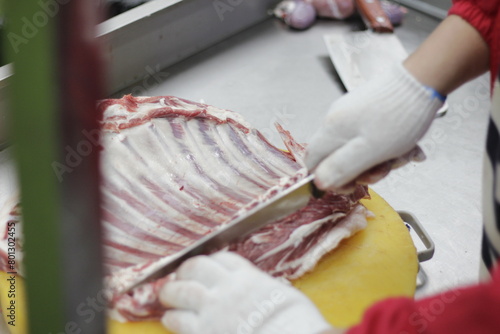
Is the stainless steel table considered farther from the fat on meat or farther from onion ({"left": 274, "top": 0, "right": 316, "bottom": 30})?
the fat on meat

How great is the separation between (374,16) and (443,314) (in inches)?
89.9

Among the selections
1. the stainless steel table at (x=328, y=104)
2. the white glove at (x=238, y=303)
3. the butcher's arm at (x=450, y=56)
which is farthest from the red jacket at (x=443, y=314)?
the stainless steel table at (x=328, y=104)

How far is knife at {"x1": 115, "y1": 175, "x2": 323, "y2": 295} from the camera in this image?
4.85ft

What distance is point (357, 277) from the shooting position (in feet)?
5.41

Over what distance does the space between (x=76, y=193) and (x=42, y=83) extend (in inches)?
5.0

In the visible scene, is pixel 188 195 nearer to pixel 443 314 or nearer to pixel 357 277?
pixel 357 277

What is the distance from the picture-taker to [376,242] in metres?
1.76

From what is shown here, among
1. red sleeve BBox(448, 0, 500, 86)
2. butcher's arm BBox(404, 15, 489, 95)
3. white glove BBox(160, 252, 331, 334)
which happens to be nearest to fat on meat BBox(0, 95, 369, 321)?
white glove BBox(160, 252, 331, 334)

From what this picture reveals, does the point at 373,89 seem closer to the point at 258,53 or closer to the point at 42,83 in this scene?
the point at 42,83

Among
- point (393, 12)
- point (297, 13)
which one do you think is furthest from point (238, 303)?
point (393, 12)

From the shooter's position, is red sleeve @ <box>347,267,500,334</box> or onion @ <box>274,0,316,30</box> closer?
red sleeve @ <box>347,267,500,334</box>

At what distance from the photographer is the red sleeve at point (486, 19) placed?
1416 mm

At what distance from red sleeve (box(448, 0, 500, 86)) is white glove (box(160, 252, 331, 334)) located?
2.37 ft

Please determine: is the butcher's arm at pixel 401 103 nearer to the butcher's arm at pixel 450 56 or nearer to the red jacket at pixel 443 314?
the butcher's arm at pixel 450 56
